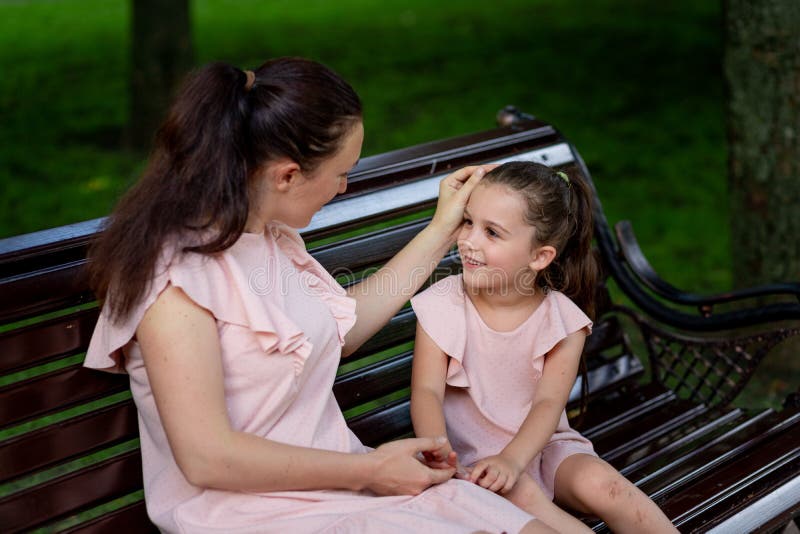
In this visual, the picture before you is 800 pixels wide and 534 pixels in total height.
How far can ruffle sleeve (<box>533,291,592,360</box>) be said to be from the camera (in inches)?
108

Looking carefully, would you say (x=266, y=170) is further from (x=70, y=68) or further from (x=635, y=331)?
(x=70, y=68)

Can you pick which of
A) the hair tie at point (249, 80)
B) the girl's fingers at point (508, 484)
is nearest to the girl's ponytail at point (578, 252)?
the girl's fingers at point (508, 484)

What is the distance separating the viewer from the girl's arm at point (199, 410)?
6.68 feet

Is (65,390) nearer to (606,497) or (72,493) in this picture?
(72,493)

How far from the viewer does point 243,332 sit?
2168 millimetres

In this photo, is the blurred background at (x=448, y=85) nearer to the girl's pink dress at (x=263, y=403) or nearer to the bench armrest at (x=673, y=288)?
the bench armrest at (x=673, y=288)

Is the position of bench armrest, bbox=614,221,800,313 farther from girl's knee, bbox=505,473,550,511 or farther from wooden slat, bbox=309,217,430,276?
girl's knee, bbox=505,473,550,511

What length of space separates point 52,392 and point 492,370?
116 centimetres

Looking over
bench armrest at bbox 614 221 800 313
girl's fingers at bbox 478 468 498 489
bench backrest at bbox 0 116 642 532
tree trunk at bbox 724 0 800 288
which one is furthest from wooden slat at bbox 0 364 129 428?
Result: tree trunk at bbox 724 0 800 288

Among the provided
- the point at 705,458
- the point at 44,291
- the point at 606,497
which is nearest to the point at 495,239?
the point at 606,497

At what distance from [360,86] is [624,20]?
4.87 metres

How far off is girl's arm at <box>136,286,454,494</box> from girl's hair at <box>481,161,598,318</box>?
951mm

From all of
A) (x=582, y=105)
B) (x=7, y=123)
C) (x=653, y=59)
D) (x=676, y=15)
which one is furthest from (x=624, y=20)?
(x=7, y=123)

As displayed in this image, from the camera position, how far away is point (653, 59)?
37.5 ft
